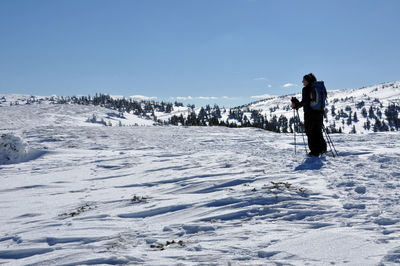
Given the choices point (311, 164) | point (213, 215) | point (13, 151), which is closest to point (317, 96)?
point (311, 164)

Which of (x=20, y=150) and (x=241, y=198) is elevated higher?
(x=20, y=150)

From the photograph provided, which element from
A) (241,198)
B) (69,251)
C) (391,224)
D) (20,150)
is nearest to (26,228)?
(69,251)

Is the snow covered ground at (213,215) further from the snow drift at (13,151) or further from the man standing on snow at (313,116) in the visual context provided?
the snow drift at (13,151)

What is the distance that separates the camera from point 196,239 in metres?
3.29

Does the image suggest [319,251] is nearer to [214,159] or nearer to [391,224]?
[391,224]

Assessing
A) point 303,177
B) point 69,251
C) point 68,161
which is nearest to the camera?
point 69,251

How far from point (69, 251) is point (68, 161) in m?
8.28

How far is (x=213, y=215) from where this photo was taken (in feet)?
13.2

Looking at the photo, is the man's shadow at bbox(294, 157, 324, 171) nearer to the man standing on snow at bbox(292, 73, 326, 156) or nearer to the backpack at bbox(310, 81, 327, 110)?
the man standing on snow at bbox(292, 73, 326, 156)

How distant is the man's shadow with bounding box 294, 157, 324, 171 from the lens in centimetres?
689

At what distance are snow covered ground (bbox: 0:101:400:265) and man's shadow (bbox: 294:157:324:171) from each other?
1.1 inches

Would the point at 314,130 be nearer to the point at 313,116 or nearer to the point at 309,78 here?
the point at 313,116

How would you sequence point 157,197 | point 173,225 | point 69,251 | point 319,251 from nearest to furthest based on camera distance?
point 319,251, point 69,251, point 173,225, point 157,197

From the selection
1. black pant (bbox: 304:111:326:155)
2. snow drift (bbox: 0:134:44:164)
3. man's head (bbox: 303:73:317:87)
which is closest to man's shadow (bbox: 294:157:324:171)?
black pant (bbox: 304:111:326:155)
